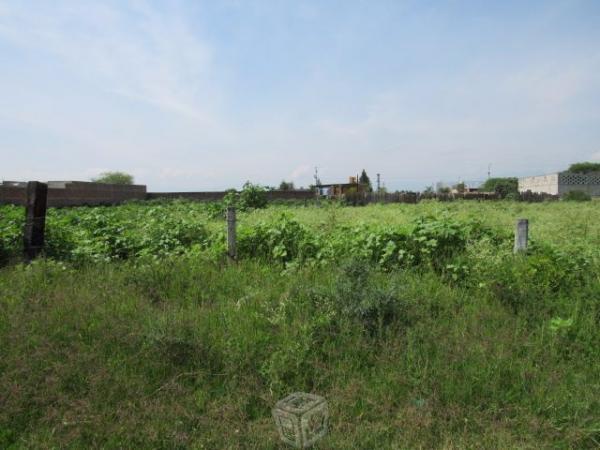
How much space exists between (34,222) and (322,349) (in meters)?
4.74

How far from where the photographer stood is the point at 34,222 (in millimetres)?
5727

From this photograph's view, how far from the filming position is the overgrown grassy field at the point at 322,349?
262cm

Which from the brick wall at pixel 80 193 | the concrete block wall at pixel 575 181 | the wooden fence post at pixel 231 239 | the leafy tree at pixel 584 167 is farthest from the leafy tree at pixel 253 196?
the leafy tree at pixel 584 167

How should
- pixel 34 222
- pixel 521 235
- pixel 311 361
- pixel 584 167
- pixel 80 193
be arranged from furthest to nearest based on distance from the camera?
pixel 584 167, pixel 80 193, pixel 34 222, pixel 521 235, pixel 311 361

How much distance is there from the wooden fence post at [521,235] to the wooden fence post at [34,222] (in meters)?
6.46

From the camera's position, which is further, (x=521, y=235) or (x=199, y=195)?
(x=199, y=195)

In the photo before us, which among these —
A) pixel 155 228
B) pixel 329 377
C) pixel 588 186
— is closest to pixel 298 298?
pixel 329 377

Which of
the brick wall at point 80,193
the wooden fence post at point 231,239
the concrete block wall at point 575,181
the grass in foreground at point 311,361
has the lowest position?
the grass in foreground at point 311,361

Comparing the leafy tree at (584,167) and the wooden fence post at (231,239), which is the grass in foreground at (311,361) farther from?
the leafy tree at (584,167)

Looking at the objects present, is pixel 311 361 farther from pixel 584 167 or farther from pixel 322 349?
pixel 584 167

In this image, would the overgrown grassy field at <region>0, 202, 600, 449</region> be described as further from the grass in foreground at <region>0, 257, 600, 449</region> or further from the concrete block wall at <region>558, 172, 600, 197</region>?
the concrete block wall at <region>558, 172, 600, 197</region>

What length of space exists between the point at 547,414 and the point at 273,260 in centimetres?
384

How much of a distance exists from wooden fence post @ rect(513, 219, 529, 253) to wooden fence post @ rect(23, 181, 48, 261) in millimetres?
6462

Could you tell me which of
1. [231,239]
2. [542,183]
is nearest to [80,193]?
[231,239]
